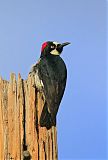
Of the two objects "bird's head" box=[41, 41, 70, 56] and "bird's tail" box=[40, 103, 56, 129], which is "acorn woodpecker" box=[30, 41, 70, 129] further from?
"bird's head" box=[41, 41, 70, 56]

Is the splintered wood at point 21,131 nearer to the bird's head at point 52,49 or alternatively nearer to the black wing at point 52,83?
the black wing at point 52,83

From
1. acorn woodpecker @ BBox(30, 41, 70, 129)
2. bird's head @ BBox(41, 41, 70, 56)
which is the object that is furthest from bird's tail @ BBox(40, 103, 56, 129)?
bird's head @ BBox(41, 41, 70, 56)

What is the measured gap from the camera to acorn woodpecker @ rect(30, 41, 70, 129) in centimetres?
290

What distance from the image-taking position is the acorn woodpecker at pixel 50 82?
2.90 metres

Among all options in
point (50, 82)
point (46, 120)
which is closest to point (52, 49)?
point (50, 82)

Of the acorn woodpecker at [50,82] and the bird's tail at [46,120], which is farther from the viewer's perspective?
the acorn woodpecker at [50,82]

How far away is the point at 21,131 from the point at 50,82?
3.00ft

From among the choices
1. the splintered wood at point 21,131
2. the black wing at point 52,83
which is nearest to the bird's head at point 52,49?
the black wing at point 52,83

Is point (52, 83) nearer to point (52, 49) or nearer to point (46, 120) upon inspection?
point (46, 120)

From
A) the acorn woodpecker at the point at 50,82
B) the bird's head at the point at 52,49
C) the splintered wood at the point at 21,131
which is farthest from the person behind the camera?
the bird's head at the point at 52,49

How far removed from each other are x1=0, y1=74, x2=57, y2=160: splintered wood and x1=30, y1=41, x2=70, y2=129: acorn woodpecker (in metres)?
0.10

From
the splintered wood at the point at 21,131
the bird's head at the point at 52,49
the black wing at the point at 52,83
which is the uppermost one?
the bird's head at the point at 52,49

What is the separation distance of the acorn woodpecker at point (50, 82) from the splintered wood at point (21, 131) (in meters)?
0.10

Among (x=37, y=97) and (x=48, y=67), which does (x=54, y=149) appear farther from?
(x=48, y=67)
